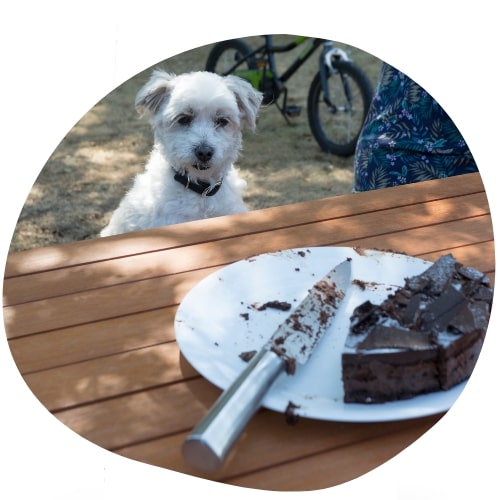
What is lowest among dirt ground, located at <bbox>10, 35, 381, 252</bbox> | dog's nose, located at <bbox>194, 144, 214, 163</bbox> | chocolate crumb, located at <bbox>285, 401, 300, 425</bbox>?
dirt ground, located at <bbox>10, 35, 381, 252</bbox>

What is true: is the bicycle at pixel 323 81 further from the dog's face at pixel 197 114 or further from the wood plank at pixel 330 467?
the wood plank at pixel 330 467

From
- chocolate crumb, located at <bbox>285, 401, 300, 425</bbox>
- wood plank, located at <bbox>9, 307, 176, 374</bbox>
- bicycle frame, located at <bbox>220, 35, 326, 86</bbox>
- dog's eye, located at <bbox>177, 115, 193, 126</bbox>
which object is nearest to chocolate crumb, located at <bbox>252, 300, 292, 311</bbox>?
wood plank, located at <bbox>9, 307, 176, 374</bbox>

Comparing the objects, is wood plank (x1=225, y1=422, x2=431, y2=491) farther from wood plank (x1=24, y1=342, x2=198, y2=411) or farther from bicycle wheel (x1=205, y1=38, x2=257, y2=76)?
bicycle wheel (x1=205, y1=38, x2=257, y2=76)

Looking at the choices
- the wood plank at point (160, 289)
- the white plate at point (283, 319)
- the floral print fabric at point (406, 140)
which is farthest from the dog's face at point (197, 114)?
the white plate at point (283, 319)

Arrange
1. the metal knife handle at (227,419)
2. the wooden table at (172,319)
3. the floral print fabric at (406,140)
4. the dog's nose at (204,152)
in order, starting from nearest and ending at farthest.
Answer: the metal knife handle at (227,419) → the wooden table at (172,319) → the floral print fabric at (406,140) → the dog's nose at (204,152)

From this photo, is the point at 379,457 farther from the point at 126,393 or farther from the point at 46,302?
the point at 46,302

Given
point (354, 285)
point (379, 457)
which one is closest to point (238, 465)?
point (379, 457)
